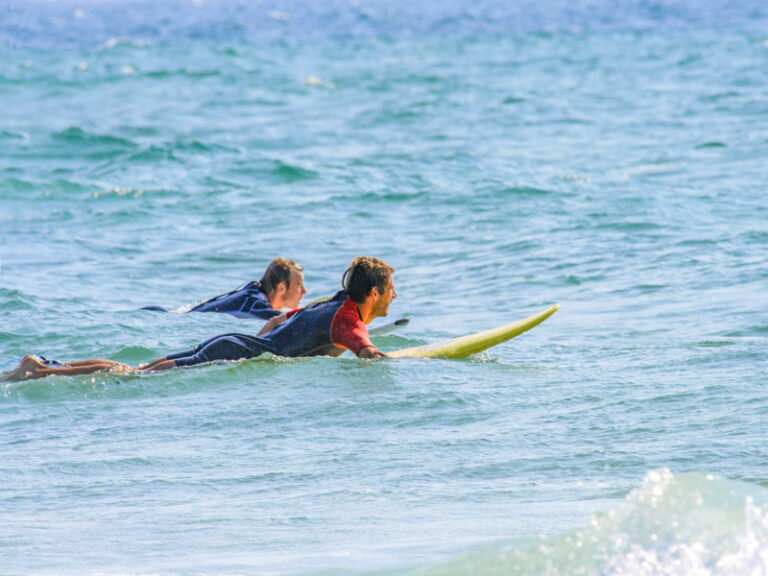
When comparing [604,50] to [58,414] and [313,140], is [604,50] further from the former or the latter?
[58,414]

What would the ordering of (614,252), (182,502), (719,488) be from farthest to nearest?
(614,252) → (182,502) → (719,488)

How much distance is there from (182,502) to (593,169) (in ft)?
47.8

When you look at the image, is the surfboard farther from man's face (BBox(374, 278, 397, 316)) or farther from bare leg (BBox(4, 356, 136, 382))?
bare leg (BBox(4, 356, 136, 382))

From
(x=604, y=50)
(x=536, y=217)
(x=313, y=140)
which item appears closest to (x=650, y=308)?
(x=536, y=217)

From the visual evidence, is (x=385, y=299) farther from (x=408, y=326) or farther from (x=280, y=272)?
(x=408, y=326)

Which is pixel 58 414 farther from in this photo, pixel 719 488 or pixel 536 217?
pixel 536 217

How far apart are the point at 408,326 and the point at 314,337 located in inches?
95.0

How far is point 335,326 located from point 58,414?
2089mm

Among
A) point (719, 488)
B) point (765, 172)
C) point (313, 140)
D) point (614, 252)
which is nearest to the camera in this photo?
point (719, 488)

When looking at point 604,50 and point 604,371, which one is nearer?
point 604,371

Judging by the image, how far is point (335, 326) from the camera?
863cm

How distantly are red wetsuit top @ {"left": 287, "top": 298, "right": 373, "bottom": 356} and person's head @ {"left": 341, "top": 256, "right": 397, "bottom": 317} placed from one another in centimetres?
9

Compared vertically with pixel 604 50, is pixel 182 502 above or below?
below

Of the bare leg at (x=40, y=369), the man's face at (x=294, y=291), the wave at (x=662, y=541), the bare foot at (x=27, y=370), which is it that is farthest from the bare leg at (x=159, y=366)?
the wave at (x=662, y=541)
